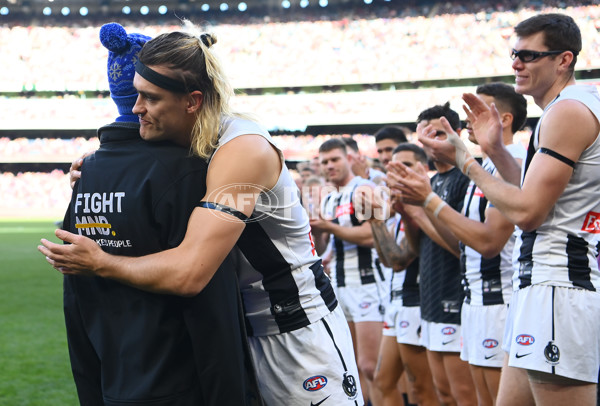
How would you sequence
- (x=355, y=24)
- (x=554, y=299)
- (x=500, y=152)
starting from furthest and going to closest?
(x=355, y=24) → (x=500, y=152) → (x=554, y=299)

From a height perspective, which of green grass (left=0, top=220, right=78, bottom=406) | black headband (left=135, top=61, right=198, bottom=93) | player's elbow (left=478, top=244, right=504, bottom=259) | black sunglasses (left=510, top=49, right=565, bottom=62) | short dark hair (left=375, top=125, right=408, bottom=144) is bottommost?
green grass (left=0, top=220, right=78, bottom=406)

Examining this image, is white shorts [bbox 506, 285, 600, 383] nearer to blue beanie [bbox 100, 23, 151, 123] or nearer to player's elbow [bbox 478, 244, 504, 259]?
player's elbow [bbox 478, 244, 504, 259]

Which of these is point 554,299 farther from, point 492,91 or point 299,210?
point 492,91

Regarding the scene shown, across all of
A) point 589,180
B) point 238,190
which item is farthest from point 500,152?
point 238,190

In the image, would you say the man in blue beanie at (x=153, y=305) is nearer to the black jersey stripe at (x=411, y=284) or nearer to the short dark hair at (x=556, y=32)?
the short dark hair at (x=556, y=32)

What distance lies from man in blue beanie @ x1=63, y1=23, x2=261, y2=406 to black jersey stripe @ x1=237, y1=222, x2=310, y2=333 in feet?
0.65

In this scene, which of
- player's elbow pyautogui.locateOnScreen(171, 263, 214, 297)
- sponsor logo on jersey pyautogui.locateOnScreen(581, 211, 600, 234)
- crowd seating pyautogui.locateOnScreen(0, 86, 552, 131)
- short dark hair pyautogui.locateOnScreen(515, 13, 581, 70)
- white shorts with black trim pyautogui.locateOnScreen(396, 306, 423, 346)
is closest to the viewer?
player's elbow pyautogui.locateOnScreen(171, 263, 214, 297)

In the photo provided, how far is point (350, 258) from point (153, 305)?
469 centimetres

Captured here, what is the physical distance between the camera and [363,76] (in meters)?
39.3

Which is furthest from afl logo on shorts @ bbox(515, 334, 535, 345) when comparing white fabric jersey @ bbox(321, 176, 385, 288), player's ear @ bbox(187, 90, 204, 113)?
white fabric jersey @ bbox(321, 176, 385, 288)

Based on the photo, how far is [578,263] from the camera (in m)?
2.99

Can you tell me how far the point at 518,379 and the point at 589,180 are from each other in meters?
1.01

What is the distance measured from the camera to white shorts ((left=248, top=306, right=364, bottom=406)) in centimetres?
263

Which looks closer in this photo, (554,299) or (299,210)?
(299,210)
